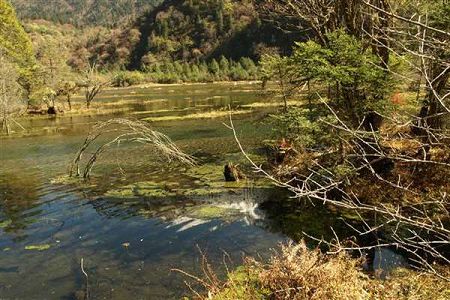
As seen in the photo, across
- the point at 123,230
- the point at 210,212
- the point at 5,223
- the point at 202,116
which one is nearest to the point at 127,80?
the point at 202,116

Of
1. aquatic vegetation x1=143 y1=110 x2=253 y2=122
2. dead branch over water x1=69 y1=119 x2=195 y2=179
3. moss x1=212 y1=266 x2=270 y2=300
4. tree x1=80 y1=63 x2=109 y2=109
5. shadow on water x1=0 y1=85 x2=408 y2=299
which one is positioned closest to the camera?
moss x1=212 y1=266 x2=270 y2=300

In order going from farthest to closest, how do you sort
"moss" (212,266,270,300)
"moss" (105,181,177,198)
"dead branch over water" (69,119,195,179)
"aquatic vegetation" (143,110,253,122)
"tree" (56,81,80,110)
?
"tree" (56,81,80,110) → "aquatic vegetation" (143,110,253,122) → "dead branch over water" (69,119,195,179) → "moss" (105,181,177,198) → "moss" (212,266,270,300)

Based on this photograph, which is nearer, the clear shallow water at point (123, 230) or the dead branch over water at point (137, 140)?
the clear shallow water at point (123, 230)

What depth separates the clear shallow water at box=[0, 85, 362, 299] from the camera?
42.7ft

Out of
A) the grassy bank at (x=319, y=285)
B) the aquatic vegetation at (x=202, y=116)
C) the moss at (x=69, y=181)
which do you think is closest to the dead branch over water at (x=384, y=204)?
the grassy bank at (x=319, y=285)

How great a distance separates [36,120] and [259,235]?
45817mm

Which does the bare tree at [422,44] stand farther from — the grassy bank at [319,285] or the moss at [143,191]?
the moss at [143,191]

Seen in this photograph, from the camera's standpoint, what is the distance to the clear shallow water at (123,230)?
13.0m

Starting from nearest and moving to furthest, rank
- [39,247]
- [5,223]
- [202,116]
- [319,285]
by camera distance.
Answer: [319,285] < [39,247] < [5,223] < [202,116]

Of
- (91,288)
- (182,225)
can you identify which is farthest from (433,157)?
(91,288)

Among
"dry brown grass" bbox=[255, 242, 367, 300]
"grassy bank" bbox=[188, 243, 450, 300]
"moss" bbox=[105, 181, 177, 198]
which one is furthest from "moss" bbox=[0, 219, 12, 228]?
"dry brown grass" bbox=[255, 242, 367, 300]

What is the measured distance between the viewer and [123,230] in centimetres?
1719

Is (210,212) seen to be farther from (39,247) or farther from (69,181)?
(69,181)

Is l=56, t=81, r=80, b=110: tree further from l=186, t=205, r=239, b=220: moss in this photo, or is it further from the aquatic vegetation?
l=186, t=205, r=239, b=220: moss
